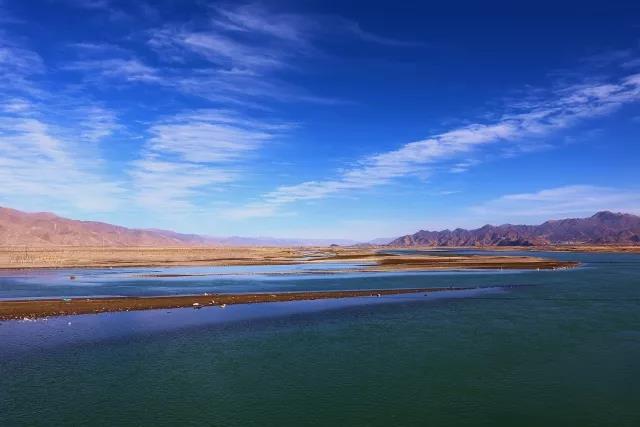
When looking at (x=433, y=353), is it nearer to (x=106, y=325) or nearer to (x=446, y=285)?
(x=106, y=325)

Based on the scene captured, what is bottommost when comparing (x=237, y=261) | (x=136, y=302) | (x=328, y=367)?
(x=328, y=367)

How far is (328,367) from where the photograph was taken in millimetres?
23484

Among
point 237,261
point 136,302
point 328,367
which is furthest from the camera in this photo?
point 237,261

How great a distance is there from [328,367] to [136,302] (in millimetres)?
25517

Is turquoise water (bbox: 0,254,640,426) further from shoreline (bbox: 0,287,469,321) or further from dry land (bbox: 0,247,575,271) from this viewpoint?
dry land (bbox: 0,247,575,271)

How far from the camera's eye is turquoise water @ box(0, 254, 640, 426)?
17984 mm

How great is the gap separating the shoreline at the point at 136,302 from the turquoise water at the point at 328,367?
228 centimetres

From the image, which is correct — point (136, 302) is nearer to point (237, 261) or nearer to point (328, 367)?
point (328, 367)

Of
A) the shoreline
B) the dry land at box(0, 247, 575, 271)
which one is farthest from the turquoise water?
the dry land at box(0, 247, 575, 271)

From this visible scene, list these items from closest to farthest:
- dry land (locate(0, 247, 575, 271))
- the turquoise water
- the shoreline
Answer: the turquoise water
the shoreline
dry land (locate(0, 247, 575, 271))

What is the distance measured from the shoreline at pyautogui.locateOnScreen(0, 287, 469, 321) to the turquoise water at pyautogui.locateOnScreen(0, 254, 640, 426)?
7.48ft

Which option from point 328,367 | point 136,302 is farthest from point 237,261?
point 328,367

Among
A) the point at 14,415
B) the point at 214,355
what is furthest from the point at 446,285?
the point at 14,415

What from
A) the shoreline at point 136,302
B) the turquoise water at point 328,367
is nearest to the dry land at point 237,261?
the shoreline at point 136,302
